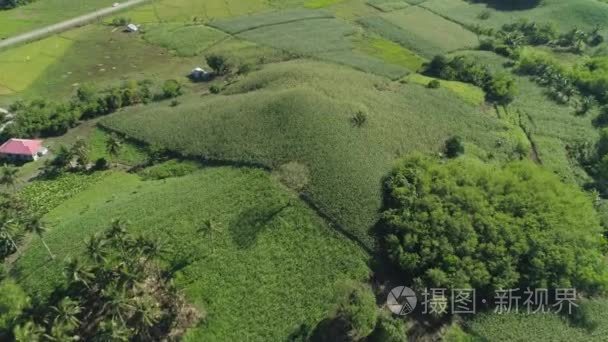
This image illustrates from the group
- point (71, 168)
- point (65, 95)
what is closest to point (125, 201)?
point (71, 168)

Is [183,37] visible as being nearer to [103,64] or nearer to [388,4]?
[103,64]

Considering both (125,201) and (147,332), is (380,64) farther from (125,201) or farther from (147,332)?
(147,332)

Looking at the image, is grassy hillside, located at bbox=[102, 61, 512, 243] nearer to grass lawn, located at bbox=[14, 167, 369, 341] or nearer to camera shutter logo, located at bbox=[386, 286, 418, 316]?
grass lawn, located at bbox=[14, 167, 369, 341]

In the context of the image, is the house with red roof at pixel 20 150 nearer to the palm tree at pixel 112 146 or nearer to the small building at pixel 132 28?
the palm tree at pixel 112 146

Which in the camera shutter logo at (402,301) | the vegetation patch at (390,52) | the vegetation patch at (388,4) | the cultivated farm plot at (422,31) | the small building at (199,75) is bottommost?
the camera shutter logo at (402,301)

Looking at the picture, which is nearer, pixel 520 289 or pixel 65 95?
pixel 520 289

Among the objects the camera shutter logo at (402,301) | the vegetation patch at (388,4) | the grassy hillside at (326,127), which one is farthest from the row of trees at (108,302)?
the vegetation patch at (388,4)

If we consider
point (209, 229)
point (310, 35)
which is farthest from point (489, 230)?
point (310, 35)
